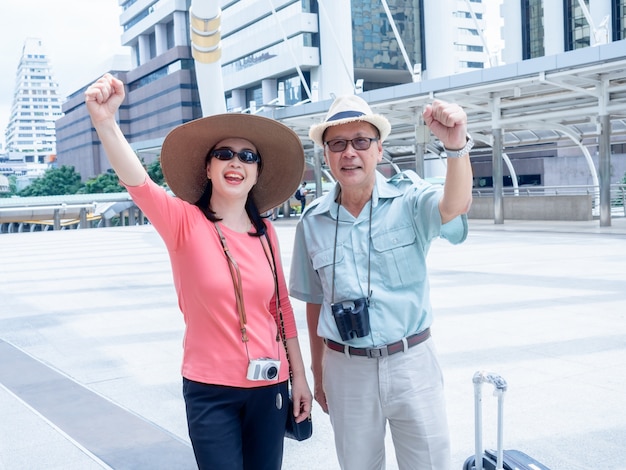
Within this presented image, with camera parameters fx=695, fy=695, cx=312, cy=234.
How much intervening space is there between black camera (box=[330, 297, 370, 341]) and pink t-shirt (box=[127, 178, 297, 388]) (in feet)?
0.83

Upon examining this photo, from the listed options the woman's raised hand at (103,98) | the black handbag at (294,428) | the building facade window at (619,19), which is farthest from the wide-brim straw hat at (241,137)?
the building facade window at (619,19)

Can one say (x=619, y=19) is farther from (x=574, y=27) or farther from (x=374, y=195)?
(x=374, y=195)

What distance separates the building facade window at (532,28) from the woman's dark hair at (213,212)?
156 ft

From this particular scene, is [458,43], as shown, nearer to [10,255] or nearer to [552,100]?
[552,100]

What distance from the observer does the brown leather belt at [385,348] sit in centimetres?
233

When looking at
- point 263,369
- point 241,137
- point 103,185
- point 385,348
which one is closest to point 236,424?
point 263,369

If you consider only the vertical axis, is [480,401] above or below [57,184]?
below

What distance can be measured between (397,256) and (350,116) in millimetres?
513

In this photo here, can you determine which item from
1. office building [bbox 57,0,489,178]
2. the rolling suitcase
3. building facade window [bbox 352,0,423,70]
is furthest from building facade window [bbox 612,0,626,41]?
the rolling suitcase

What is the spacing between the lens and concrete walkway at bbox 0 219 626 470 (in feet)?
12.6

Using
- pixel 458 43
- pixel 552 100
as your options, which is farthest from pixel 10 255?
pixel 458 43

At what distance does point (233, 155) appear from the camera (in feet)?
8.11

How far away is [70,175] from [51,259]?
227 ft

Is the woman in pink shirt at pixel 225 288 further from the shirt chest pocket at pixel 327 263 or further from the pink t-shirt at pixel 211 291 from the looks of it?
the shirt chest pocket at pixel 327 263
